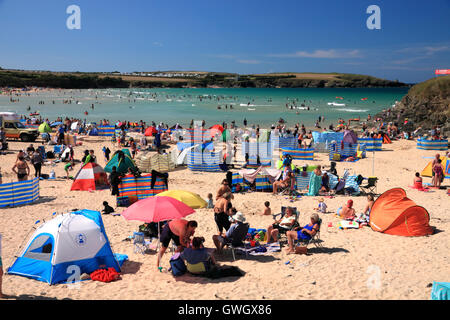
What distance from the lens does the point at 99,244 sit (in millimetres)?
7293

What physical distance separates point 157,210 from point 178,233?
63 cm

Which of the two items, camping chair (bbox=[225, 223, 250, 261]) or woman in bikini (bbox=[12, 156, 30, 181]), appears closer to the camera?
camping chair (bbox=[225, 223, 250, 261])

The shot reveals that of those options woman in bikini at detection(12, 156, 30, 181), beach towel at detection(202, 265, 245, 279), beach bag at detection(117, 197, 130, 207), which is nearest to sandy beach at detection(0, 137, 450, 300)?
beach towel at detection(202, 265, 245, 279)

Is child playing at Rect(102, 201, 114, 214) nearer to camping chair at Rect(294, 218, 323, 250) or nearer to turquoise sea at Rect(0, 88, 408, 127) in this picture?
camping chair at Rect(294, 218, 323, 250)

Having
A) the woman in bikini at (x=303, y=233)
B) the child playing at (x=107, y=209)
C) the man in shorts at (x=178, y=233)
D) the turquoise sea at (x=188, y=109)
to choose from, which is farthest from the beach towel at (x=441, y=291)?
the turquoise sea at (x=188, y=109)

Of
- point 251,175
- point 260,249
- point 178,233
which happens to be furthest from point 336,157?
point 178,233

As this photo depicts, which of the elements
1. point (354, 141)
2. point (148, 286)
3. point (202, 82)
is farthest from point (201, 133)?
point (202, 82)

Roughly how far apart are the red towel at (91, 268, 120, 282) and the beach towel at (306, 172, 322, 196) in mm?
8116

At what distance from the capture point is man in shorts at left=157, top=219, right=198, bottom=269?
24.3ft

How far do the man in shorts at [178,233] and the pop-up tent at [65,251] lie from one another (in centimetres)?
98

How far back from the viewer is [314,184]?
43.6 feet

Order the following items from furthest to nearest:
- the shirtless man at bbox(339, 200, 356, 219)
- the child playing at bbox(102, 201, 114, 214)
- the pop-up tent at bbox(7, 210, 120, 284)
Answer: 1. the child playing at bbox(102, 201, 114, 214)
2. the shirtless man at bbox(339, 200, 356, 219)
3. the pop-up tent at bbox(7, 210, 120, 284)

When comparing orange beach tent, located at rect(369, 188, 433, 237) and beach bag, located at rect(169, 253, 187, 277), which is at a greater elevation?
orange beach tent, located at rect(369, 188, 433, 237)
